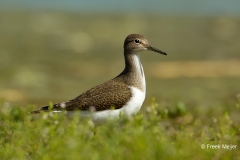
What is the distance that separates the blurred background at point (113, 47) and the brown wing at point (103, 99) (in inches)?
78.5

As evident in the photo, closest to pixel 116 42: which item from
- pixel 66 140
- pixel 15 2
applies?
pixel 15 2

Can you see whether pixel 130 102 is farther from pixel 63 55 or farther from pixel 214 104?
pixel 63 55

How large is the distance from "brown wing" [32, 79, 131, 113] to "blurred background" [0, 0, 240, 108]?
199 centimetres

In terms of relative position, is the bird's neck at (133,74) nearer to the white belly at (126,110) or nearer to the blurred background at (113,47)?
the white belly at (126,110)

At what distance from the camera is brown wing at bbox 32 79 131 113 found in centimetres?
745

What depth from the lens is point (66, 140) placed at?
5129 millimetres

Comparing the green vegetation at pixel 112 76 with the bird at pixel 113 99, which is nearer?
the green vegetation at pixel 112 76

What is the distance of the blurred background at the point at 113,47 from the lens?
11.9 meters

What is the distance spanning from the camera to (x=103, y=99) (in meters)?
7.51

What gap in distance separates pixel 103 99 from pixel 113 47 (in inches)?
333

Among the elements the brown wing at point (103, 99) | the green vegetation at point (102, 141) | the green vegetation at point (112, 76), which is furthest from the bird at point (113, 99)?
the green vegetation at point (102, 141)

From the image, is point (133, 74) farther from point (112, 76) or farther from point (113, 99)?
point (112, 76)

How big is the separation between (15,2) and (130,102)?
16.4 meters

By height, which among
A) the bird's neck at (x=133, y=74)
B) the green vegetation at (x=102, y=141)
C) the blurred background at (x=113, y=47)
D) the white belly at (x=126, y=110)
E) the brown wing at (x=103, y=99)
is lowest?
the green vegetation at (x=102, y=141)
